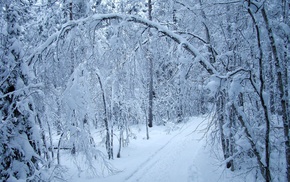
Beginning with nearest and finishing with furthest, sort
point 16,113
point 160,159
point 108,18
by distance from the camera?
point 108,18, point 16,113, point 160,159

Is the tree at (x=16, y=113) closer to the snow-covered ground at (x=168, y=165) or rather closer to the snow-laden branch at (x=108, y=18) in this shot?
the snow-laden branch at (x=108, y=18)

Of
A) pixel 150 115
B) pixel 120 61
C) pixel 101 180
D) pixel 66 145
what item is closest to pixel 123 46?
pixel 120 61

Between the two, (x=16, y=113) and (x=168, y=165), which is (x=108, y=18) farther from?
(x=168, y=165)

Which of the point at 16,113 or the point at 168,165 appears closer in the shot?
the point at 16,113

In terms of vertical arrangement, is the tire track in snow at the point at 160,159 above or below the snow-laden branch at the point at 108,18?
below

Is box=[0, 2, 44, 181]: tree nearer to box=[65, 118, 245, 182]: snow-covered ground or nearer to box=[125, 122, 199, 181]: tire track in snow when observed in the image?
box=[65, 118, 245, 182]: snow-covered ground

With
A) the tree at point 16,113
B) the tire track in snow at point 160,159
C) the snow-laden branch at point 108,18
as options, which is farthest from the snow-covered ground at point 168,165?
the tree at point 16,113

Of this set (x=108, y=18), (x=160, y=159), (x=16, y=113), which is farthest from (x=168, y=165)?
(x=108, y=18)

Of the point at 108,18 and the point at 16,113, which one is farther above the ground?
the point at 108,18

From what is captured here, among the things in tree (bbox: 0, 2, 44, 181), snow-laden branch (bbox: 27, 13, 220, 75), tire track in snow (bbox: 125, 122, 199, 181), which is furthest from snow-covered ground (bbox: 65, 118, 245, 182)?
tree (bbox: 0, 2, 44, 181)

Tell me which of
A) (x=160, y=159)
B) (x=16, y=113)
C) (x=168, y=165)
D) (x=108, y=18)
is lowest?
(x=160, y=159)

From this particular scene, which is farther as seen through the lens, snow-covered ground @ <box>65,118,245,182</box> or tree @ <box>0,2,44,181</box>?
snow-covered ground @ <box>65,118,245,182</box>

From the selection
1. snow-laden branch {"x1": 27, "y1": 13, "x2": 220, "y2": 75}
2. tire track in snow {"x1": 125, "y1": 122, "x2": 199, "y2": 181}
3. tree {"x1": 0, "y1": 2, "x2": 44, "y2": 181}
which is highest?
snow-laden branch {"x1": 27, "y1": 13, "x2": 220, "y2": 75}

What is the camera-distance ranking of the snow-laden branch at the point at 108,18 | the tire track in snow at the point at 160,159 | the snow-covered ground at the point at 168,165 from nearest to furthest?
the snow-laden branch at the point at 108,18 < the snow-covered ground at the point at 168,165 < the tire track in snow at the point at 160,159
